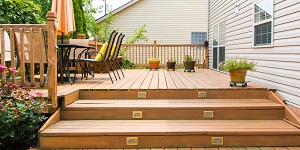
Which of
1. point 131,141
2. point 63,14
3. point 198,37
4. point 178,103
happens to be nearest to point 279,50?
point 178,103

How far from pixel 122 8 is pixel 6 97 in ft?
37.3

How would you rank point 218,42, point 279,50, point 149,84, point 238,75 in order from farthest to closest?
point 218,42 → point 149,84 → point 238,75 → point 279,50

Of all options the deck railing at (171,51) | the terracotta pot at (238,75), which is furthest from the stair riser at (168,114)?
the deck railing at (171,51)

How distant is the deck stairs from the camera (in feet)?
10.2

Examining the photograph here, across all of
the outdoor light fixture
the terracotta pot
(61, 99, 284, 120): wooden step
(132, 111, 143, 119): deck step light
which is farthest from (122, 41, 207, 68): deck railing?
(132, 111, 143, 119): deck step light

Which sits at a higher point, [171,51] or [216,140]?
[171,51]

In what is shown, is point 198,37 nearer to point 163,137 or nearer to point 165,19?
point 165,19

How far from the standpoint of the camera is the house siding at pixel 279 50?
375 centimetres

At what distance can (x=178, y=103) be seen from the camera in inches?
149

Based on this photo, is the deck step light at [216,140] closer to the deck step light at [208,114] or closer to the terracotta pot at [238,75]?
the deck step light at [208,114]

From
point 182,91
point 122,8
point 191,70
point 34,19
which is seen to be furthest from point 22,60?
point 122,8

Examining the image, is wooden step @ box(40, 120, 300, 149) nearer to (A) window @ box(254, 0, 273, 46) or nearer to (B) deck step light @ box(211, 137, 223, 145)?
(B) deck step light @ box(211, 137, 223, 145)

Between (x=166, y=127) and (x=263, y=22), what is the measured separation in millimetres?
2731

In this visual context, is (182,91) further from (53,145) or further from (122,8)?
(122,8)
